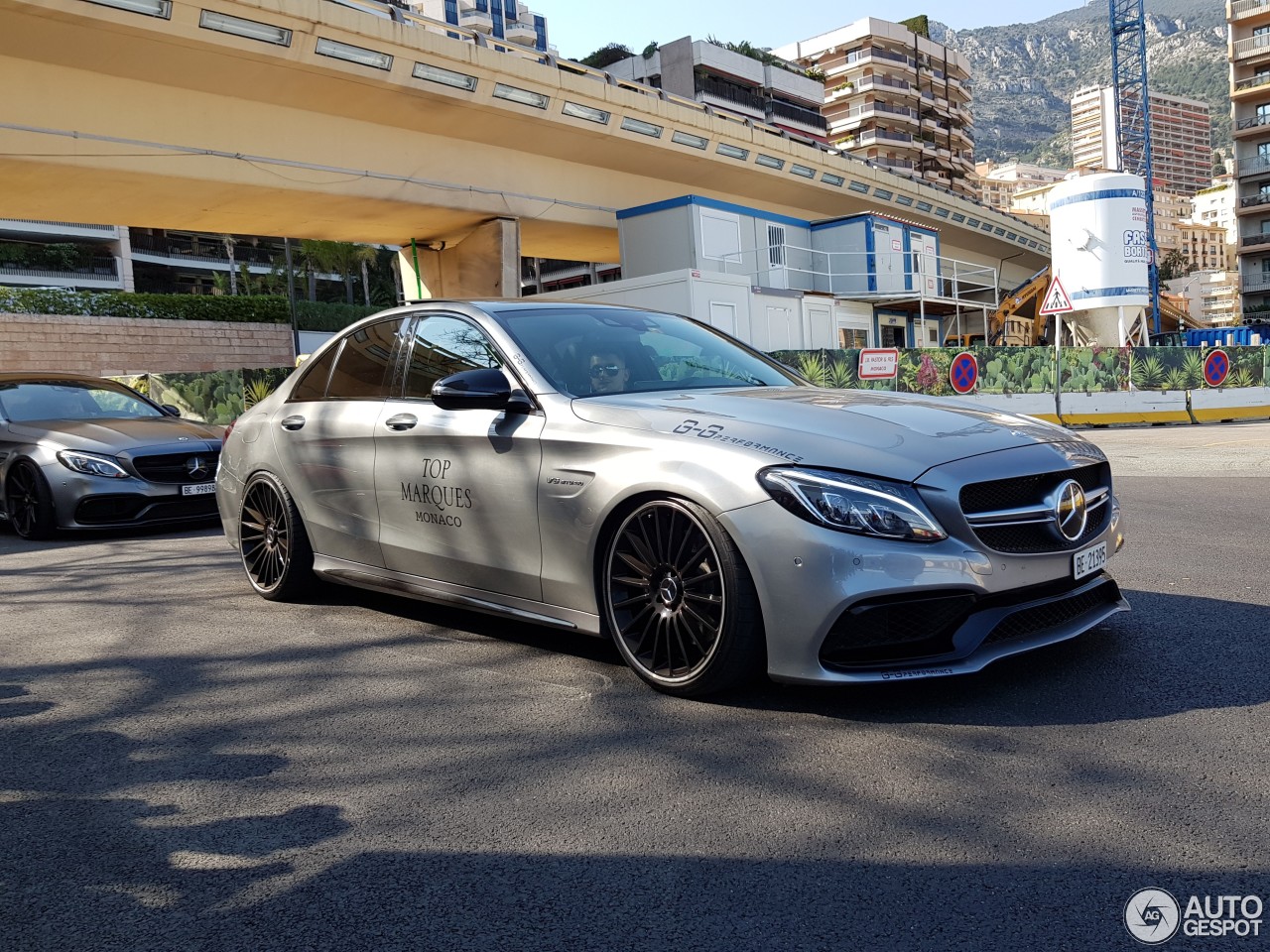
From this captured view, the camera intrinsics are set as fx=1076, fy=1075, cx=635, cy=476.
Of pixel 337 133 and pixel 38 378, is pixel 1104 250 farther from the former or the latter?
pixel 38 378

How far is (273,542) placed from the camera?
227 inches

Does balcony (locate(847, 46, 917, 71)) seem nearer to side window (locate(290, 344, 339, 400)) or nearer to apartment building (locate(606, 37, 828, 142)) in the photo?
apartment building (locate(606, 37, 828, 142))

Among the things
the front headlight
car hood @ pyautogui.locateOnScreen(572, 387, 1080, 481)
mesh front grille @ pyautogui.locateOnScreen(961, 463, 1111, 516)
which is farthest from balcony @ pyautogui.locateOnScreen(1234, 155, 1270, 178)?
the front headlight

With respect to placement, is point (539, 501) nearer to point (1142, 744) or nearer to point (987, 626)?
point (987, 626)

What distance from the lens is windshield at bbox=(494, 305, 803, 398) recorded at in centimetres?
449

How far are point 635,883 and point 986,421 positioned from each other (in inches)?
92.0

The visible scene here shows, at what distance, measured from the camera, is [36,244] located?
66875 mm

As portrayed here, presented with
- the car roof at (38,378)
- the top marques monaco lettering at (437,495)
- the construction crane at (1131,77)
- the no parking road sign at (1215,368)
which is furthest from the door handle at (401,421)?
the construction crane at (1131,77)

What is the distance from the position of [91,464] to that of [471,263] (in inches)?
752

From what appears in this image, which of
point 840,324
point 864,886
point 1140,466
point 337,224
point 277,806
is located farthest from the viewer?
point 840,324

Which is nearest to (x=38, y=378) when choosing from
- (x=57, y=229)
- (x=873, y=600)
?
(x=873, y=600)

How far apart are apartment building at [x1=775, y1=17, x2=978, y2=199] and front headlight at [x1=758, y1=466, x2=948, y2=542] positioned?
98.9 m

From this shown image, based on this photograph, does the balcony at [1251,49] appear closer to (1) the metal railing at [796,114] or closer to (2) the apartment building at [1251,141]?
(2) the apartment building at [1251,141]

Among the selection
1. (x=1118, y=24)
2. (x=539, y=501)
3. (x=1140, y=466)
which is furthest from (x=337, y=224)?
(x=1118, y=24)
